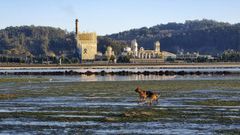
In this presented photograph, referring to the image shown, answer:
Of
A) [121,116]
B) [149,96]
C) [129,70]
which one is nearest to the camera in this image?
[121,116]

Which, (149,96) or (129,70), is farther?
(129,70)

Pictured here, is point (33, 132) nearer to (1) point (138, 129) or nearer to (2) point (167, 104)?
(1) point (138, 129)

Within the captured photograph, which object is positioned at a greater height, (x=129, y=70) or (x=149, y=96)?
(x=149, y=96)

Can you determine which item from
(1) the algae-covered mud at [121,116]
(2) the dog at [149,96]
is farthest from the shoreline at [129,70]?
(1) the algae-covered mud at [121,116]

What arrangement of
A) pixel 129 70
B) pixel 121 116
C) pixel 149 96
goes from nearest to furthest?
pixel 121 116 → pixel 149 96 → pixel 129 70

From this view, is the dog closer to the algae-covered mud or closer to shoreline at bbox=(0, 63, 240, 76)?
the algae-covered mud

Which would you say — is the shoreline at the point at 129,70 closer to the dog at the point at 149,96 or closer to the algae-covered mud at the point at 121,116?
the dog at the point at 149,96

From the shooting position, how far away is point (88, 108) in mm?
31391

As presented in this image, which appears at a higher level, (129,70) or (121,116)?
(129,70)

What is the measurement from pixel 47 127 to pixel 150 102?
11266 millimetres

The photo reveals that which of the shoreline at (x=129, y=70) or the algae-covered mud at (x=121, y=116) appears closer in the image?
the algae-covered mud at (x=121, y=116)

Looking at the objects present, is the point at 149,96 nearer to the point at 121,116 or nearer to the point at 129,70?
the point at 121,116

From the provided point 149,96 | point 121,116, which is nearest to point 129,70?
point 149,96

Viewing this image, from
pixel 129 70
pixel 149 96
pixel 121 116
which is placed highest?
pixel 149 96
